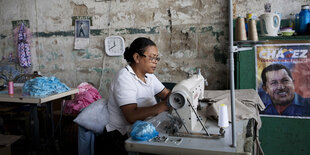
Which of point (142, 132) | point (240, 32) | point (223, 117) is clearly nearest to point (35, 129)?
point (142, 132)

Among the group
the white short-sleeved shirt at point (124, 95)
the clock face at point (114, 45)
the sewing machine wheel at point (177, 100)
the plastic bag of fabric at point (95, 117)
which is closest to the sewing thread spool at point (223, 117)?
the sewing machine wheel at point (177, 100)

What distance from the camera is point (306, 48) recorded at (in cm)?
271

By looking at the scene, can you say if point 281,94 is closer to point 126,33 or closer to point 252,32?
point 252,32

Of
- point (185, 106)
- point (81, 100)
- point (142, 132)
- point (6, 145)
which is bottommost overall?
point (6, 145)

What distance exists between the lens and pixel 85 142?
1.83m

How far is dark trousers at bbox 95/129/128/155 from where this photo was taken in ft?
6.24

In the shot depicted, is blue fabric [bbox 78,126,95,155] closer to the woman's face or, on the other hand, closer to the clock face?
the woman's face

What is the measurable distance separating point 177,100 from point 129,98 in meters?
0.53

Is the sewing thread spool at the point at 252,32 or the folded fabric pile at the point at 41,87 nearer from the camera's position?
the sewing thread spool at the point at 252,32

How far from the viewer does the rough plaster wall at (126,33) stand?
329cm

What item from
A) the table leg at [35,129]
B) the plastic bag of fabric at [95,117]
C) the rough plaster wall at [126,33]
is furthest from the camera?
the rough plaster wall at [126,33]

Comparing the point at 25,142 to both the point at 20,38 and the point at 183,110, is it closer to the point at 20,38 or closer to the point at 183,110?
the point at 20,38

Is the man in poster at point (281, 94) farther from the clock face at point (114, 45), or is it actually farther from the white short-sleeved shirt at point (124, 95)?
the clock face at point (114, 45)

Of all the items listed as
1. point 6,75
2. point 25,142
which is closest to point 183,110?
point 25,142
